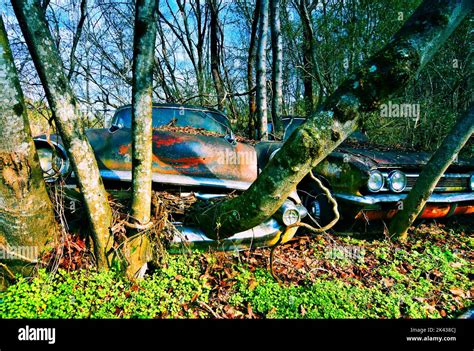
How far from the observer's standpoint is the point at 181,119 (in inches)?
151

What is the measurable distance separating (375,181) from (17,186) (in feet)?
11.0

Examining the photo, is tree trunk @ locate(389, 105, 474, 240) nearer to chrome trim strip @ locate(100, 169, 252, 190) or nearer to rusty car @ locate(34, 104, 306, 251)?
rusty car @ locate(34, 104, 306, 251)

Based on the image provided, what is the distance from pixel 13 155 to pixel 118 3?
1165 centimetres

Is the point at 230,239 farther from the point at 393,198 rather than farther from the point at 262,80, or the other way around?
the point at 262,80

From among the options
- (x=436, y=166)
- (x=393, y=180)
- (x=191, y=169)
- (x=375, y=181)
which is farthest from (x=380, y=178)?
(x=191, y=169)

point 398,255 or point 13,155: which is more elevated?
point 13,155

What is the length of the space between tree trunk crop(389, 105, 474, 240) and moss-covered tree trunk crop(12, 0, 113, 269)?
3.28 meters

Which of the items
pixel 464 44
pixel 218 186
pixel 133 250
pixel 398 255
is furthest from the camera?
A: pixel 464 44

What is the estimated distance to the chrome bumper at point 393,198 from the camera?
9.63 feet

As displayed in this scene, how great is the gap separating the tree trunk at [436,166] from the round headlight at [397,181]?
12cm

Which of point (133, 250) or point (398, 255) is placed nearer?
point (133, 250)
